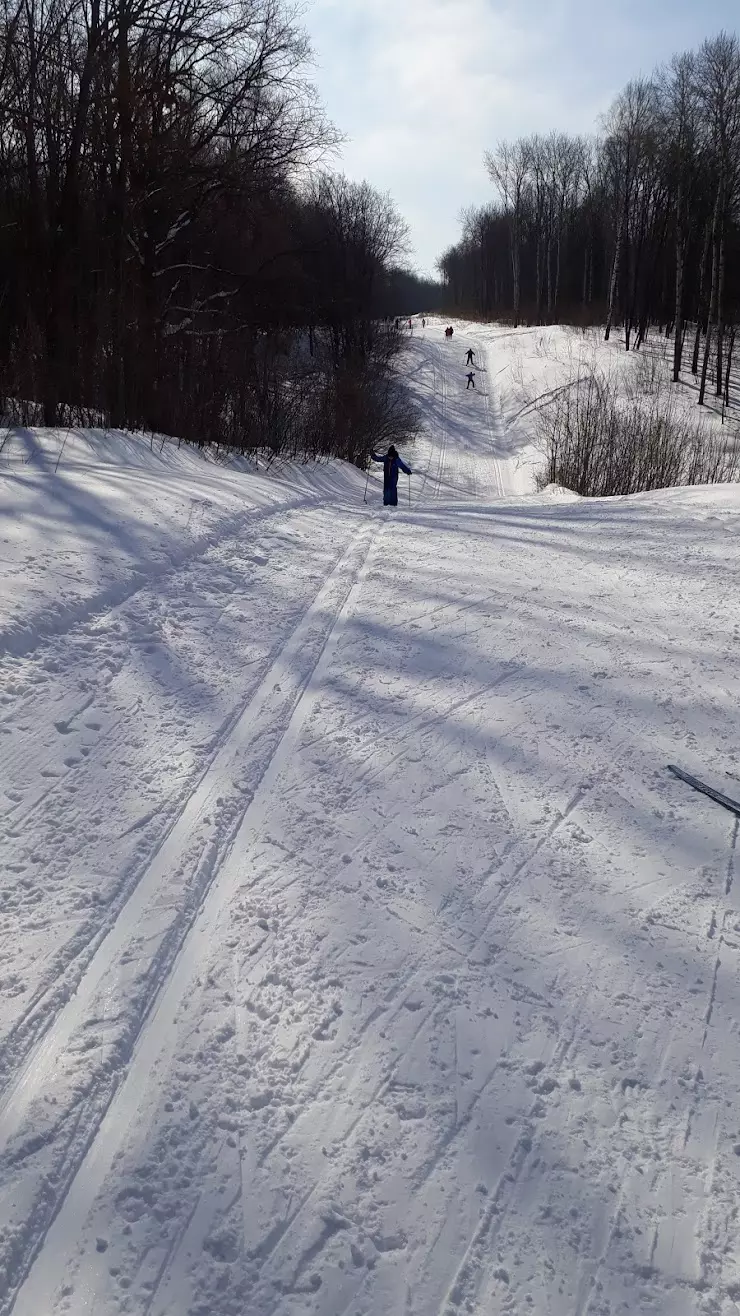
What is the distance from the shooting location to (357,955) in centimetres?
252

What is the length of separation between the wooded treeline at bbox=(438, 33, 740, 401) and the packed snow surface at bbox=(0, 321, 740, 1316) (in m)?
28.6

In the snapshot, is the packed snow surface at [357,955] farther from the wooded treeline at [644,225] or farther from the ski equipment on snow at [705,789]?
the wooded treeline at [644,225]

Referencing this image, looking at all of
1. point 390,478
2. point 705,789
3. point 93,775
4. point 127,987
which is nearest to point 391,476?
point 390,478

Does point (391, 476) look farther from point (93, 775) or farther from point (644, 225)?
point (644, 225)

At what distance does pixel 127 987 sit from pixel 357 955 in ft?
2.36

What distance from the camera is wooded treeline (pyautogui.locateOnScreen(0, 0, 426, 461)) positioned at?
11.3 m

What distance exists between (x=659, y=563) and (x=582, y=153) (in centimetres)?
6211

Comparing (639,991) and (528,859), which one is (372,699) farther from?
(639,991)

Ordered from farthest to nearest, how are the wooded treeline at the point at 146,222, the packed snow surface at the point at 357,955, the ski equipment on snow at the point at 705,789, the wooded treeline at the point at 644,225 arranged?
the wooded treeline at the point at 644,225 → the wooded treeline at the point at 146,222 → the ski equipment on snow at the point at 705,789 → the packed snow surface at the point at 357,955

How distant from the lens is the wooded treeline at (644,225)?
29094 millimetres

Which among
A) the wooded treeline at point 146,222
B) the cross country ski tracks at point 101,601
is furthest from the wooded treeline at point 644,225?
the cross country ski tracks at point 101,601

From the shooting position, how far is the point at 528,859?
3.04 metres

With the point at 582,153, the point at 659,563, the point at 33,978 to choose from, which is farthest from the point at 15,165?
the point at 582,153

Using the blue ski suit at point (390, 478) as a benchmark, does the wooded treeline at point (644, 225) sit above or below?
above
